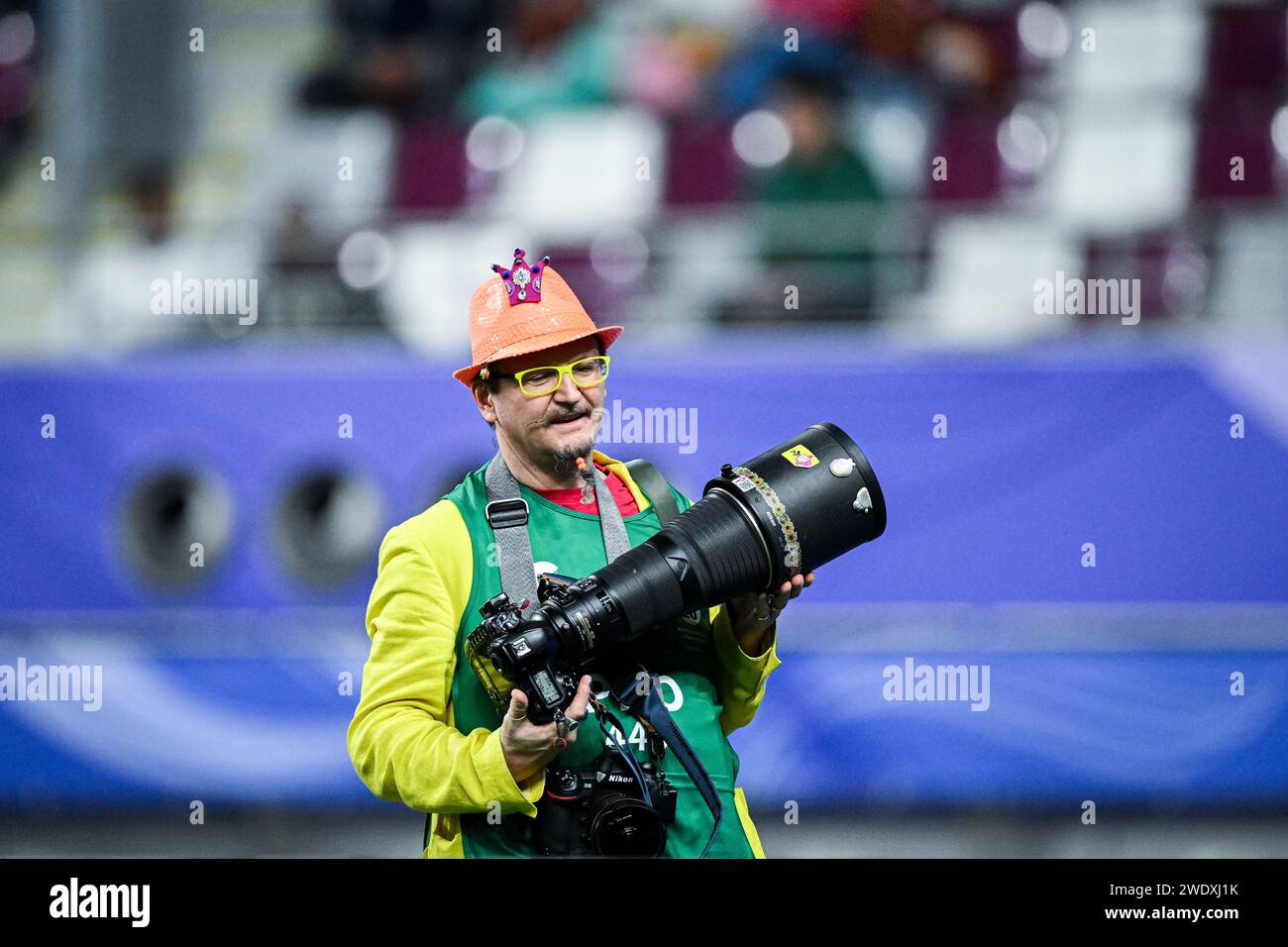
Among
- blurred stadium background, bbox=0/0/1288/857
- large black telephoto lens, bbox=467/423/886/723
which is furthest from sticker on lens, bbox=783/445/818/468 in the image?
blurred stadium background, bbox=0/0/1288/857

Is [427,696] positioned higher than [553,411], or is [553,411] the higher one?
[553,411]

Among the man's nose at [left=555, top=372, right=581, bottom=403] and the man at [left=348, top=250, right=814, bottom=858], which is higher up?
the man's nose at [left=555, top=372, right=581, bottom=403]

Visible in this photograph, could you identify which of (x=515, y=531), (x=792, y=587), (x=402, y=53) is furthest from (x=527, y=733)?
(x=402, y=53)

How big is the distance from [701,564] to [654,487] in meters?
0.27

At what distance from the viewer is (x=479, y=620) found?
2482mm

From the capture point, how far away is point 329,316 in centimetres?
521

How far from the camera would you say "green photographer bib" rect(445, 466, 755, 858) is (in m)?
2.50

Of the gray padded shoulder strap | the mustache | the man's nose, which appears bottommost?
the gray padded shoulder strap

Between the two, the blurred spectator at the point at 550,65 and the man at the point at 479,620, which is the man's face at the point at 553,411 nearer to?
the man at the point at 479,620

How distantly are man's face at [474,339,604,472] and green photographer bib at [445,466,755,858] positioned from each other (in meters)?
0.10

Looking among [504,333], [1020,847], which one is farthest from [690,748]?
[1020,847]

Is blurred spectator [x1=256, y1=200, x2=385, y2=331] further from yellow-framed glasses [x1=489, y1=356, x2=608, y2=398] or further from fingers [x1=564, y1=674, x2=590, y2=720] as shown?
fingers [x1=564, y1=674, x2=590, y2=720]

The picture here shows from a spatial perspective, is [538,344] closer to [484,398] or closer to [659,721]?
[484,398]

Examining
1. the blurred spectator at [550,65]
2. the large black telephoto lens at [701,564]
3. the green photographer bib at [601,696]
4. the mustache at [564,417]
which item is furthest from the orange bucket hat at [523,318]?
the blurred spectator at [550,65]
